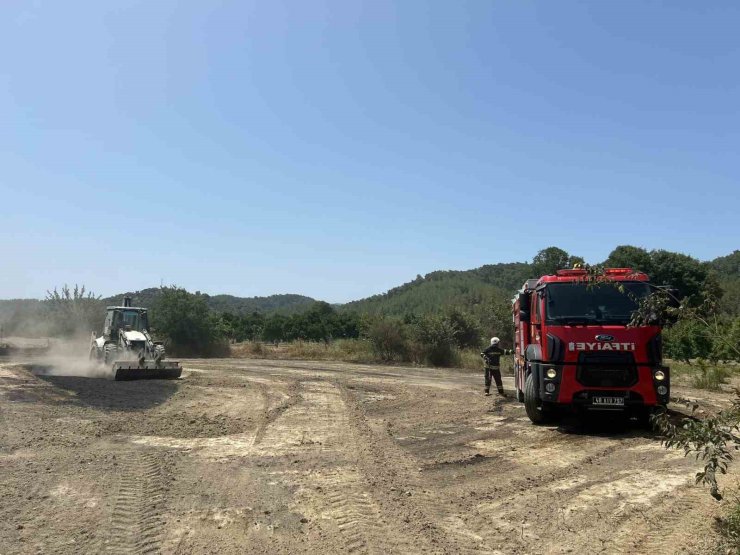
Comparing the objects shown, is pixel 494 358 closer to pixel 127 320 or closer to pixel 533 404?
pixel 533 404

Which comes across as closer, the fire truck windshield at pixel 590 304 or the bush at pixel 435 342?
the fire truck windshield at pixel 590 304

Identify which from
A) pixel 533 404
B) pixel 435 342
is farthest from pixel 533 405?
pixel 435 342

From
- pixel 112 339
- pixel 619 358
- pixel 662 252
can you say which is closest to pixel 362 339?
pixel 112 339

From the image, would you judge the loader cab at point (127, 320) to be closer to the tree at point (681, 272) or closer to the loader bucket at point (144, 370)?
the loader bucket at point (144, 370)

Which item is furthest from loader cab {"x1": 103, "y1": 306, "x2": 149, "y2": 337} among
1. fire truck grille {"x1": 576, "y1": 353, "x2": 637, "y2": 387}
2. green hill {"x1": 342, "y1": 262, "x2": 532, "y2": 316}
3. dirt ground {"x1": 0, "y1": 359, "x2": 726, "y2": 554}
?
green hill {"x1": 342, "y1": 262, "x2": 532, "y2": 316}

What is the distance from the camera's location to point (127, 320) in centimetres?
2092

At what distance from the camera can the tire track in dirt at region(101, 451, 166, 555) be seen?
468 centimetres

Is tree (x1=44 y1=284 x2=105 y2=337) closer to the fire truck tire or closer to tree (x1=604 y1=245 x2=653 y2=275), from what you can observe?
the fire truck tire

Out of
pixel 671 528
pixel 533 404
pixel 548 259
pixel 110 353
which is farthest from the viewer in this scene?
pixel 548 259

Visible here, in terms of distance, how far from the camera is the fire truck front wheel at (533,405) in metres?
10.0

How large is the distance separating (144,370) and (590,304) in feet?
46.9

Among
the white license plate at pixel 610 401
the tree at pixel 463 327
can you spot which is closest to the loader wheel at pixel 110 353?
the white license plate at pixel 610 401

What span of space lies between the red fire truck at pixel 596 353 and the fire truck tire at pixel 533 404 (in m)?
0.03

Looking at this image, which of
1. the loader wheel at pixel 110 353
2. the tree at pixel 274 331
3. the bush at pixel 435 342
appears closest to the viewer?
the loader wheel at pixel 110 353
